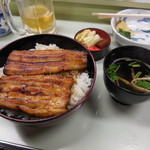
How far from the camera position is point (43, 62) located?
85 centimetres

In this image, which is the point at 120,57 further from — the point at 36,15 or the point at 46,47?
the point at 36,15

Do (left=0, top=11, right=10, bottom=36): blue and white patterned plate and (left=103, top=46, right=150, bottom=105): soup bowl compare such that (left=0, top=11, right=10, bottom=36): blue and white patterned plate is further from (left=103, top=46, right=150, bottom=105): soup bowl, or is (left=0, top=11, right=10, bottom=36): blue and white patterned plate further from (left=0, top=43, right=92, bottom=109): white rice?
(left=103, top=46, right=150, bottom=105): soup bowl

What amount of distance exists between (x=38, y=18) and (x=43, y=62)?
48 centimetres

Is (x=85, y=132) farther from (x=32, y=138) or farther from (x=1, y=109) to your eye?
(x=1, y=109)

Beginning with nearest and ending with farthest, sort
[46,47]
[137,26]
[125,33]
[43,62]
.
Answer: [43,62], [46,47], [125,33], [137,26]

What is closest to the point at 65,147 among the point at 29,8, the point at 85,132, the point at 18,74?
the point at 85,132

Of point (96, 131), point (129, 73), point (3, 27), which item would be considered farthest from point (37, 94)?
point (3, 27)

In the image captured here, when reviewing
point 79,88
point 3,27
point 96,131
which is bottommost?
point 96,131

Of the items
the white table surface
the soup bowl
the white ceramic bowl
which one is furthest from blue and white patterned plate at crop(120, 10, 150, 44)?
the white table surface

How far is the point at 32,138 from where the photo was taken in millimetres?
760

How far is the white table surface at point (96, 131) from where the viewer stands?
2.42 ft

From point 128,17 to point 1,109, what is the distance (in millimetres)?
1088

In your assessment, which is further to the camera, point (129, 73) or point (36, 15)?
point (36, 15)

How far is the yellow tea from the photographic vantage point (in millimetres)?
1171
